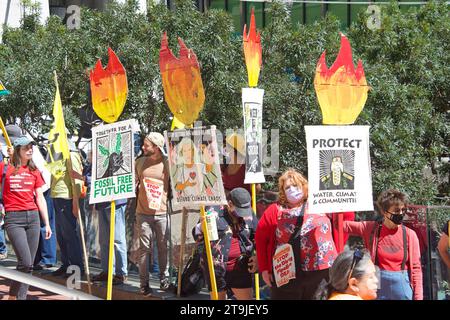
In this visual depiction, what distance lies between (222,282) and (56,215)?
10.1 feet

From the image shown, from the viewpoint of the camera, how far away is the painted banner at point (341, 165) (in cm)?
775

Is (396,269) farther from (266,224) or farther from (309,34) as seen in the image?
(309,34)

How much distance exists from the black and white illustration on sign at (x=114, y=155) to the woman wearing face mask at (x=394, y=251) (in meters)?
2.33

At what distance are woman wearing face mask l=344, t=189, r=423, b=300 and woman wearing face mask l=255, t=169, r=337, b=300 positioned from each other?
1.34ft

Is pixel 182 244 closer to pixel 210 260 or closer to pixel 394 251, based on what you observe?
pixel 210 260

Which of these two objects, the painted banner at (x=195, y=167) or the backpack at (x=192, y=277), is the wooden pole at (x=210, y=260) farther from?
the backpack at (x=192, y=277)

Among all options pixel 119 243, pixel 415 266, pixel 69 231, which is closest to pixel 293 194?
pixel 415 266

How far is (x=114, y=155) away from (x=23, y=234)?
1312mm

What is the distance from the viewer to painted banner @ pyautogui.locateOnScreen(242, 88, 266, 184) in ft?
29.9

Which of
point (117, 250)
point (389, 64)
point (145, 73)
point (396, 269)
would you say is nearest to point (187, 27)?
point (145, 73)

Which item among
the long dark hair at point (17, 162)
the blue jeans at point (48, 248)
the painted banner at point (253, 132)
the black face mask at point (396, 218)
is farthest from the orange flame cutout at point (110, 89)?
the black face mask at point (396, 218)

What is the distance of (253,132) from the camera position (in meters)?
9.16

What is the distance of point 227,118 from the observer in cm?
1367

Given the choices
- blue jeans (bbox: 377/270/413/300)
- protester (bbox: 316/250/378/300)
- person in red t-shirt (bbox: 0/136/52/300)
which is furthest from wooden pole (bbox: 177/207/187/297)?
protester (bbox: 316/250/378/300)
